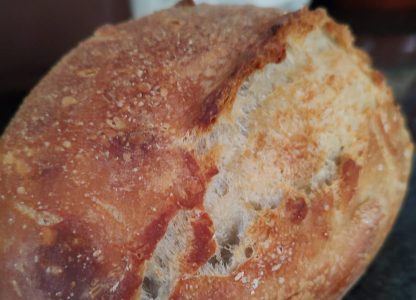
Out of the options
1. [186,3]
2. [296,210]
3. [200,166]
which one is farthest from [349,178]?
[186,3]

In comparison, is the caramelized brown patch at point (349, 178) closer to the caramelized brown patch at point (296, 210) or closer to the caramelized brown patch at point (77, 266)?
the caramelized brown patch at point (296, 210)

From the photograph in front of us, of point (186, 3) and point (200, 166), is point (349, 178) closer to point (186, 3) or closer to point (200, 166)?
point (200, 166)

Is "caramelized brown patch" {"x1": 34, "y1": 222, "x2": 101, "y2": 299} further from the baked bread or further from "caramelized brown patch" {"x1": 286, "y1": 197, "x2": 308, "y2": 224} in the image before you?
"caramelized brown patch" {"x1": 286, "y1": 197, "x2": 308, "y2": 224}

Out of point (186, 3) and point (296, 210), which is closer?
point (296, 210)

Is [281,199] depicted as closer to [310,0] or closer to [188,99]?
[188,99]

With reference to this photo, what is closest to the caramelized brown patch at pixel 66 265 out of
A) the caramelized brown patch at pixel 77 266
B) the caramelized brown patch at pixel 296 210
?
the caramelized brown patch at pixel 77 266

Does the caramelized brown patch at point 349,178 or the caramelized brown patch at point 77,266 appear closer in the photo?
the caramelized brown patch at point 77,266

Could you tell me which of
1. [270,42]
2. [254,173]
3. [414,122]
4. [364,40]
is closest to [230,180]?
[254,173]

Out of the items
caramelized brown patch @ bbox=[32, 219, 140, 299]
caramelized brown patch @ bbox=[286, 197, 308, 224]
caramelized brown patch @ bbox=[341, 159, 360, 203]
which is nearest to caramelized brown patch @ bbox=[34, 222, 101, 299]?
caramelized brown patch @ bbox=[32, 219, 140, 299]
